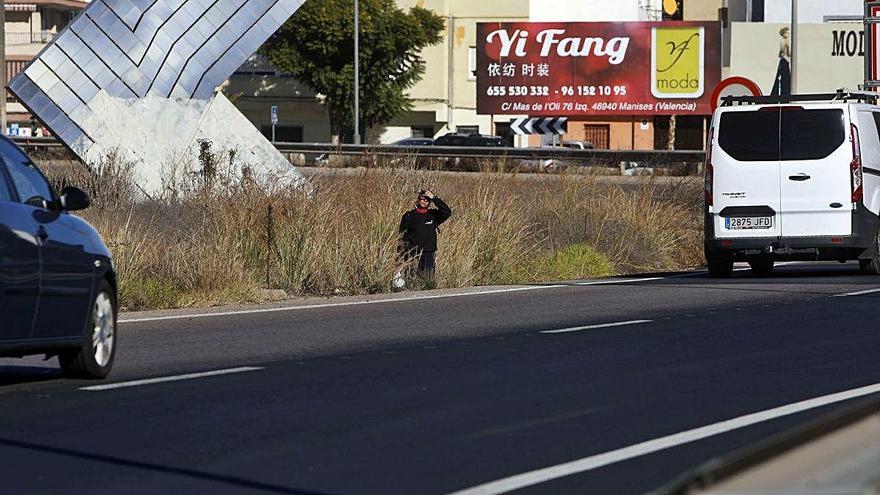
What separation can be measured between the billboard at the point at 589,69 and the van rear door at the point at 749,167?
161 feet

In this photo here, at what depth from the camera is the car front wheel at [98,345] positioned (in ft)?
35.1

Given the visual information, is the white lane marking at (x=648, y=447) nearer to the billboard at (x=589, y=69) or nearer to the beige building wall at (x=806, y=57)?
the billboard at (x=589, y=69)

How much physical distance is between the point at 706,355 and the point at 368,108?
63.6 meters

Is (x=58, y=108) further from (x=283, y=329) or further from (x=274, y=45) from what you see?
(x=274, y=45)

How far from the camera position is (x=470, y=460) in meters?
7.69

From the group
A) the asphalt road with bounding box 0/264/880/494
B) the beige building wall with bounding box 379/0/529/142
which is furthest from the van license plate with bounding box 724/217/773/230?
the beige building wall with bounding box 379/0/529/142

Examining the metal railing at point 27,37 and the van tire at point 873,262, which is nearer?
the van tire at point 873,262

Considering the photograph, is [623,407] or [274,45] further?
[274,45]

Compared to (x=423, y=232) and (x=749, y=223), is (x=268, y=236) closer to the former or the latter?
(x=423, y=232)

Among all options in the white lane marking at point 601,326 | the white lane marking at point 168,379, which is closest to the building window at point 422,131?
the white lane marking at point 601,326

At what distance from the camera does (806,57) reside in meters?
73.1

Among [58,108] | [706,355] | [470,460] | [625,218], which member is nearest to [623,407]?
[470,460]

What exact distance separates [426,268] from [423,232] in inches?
18.8

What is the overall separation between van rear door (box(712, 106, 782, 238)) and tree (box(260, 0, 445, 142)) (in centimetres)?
5390
